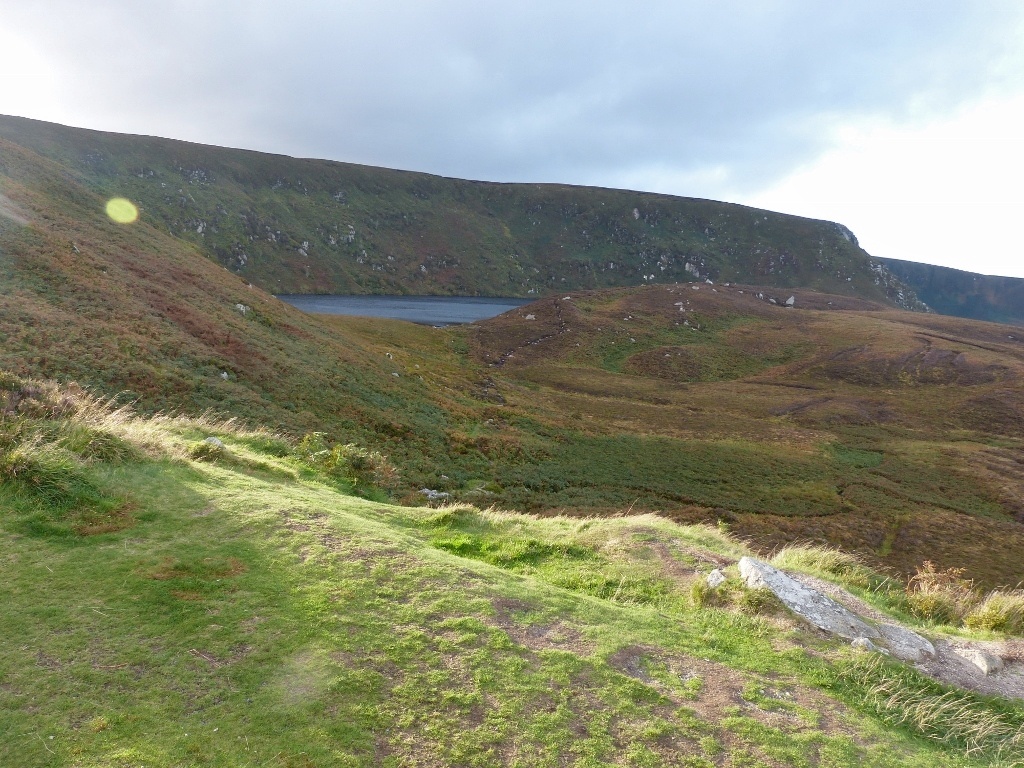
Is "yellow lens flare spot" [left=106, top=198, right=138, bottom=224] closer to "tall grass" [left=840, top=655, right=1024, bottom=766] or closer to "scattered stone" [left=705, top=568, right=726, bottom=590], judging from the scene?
"scattered stone" [left=705, top=568, right=726, bottom=590]

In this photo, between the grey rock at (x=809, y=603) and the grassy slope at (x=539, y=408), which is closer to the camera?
the grey rock at (x=809, y=603)

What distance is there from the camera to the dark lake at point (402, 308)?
129875 mm

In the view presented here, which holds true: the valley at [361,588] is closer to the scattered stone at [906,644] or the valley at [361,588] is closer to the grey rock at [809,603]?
the grey rock at [809,603]

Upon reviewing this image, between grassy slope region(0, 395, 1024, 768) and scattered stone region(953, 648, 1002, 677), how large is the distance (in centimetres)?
131

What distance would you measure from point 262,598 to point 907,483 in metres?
52.4

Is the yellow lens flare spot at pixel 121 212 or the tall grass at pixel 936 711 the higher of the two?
the yellow lens flare spot at pixel 121 212

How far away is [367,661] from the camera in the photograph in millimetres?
6281

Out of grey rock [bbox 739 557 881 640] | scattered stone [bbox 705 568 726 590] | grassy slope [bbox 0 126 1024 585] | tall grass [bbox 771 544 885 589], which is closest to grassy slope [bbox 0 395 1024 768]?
scattered stone [bbox 705 568 726 590]

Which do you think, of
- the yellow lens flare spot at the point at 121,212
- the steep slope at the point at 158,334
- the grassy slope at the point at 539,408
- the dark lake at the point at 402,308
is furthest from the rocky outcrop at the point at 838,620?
the dark lake at the point at 402,308

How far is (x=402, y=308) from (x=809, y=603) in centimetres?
14772

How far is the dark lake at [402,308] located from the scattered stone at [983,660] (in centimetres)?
11433

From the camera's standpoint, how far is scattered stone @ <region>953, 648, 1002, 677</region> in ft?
30.1

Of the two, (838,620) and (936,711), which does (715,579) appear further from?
(936,711)

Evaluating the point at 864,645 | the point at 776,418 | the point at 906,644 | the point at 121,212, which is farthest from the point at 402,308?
the point at 864,645
